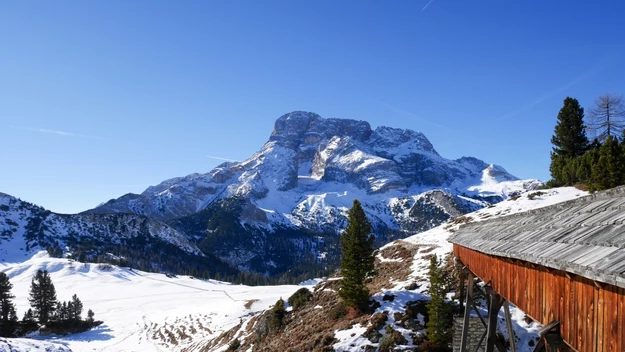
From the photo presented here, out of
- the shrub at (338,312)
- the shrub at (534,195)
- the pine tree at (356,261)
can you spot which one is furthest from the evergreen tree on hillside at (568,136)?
the shrub at (338,312)

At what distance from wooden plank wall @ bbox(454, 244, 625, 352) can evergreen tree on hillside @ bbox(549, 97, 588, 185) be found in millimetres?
68125

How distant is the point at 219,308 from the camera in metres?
79.2

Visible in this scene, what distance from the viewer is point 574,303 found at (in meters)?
5.62

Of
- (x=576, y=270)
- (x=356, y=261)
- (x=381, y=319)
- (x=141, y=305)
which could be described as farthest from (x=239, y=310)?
(x=576, y=270)

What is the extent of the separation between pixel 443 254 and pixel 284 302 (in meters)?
20.3

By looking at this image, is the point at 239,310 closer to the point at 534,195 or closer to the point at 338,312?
the point at 338,312

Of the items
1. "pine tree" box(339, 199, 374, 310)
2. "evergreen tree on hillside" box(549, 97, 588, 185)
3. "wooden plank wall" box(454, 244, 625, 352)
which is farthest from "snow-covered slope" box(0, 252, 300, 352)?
"evergreen tree on hillside" box(549, 97, 588, 185)

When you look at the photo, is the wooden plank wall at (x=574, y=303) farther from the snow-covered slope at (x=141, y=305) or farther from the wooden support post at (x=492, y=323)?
the snow-covered slope at (x=141, y=305)

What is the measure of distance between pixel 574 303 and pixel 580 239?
1.02m

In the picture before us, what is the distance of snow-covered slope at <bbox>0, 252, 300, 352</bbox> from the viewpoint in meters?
67.4

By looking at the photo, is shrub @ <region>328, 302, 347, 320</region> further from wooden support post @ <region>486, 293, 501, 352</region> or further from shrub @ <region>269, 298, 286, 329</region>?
wooden support post @ <region>486, 293, 501, 352</region>

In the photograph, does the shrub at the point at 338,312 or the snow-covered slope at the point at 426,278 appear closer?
the snow-covered slope at the point at 426,278

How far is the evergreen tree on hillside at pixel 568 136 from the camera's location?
216ft

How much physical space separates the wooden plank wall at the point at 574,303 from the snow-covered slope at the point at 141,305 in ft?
161
